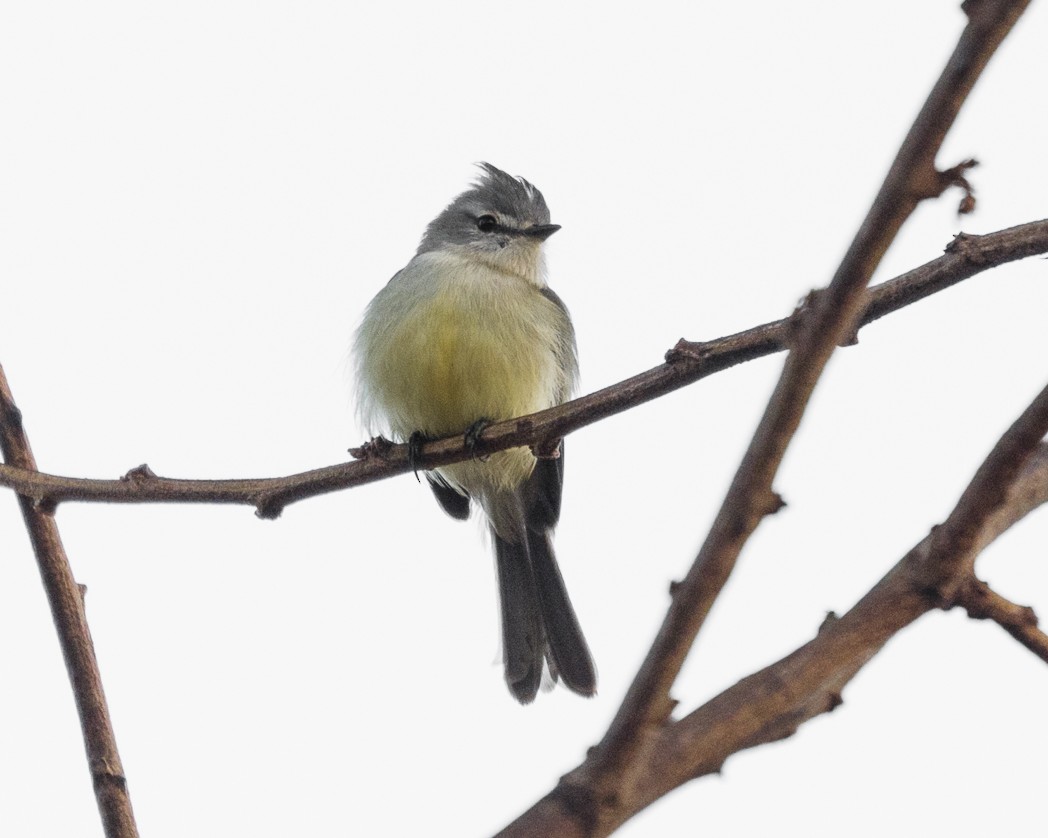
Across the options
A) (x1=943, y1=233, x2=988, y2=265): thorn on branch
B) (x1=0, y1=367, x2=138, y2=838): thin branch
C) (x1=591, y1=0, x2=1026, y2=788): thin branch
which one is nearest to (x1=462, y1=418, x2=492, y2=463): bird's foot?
(x1=0, y1=367, x2=138, y2=838): thin branch

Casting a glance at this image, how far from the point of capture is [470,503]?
6.19 meters

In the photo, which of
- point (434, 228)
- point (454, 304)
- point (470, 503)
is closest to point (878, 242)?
point (454, 304)

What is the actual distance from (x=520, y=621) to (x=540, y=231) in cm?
182

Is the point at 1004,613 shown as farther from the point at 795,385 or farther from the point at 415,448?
the point at 415,448

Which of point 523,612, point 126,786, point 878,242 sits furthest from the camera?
point 523,612

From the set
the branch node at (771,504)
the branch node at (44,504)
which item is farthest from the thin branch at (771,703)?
the branch node at (44,504)

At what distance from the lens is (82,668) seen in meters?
2.30

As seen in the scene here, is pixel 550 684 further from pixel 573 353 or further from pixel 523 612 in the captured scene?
pixel 573 353

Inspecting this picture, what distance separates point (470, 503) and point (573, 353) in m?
0.90

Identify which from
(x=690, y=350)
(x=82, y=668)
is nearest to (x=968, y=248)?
(x=690, y=350)

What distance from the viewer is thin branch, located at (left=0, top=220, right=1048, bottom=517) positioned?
100 inches

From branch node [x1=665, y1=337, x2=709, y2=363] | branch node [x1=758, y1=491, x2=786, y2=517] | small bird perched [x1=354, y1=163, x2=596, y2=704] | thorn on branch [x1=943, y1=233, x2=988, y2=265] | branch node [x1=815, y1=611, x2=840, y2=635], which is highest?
small bird perched [x1=354, y1=163, x2=596, y2=704]

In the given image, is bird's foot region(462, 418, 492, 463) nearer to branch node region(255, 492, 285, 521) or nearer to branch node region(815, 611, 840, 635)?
branch node region(255, 492, 285, 521)

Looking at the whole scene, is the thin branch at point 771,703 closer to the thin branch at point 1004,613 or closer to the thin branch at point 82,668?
the thin branch at point 1004,613
